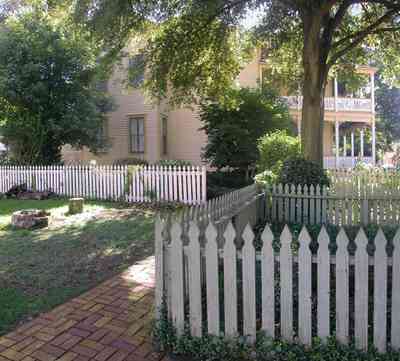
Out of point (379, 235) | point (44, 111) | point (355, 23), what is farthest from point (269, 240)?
point (44, 111)

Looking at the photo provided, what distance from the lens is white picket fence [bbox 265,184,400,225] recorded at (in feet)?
25.1

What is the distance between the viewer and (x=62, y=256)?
5762mm

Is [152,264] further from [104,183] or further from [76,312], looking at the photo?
A: [104,183]

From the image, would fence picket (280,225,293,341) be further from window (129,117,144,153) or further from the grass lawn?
window (129,117,144,153)

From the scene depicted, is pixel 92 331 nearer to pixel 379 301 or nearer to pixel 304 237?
pixel 304 237

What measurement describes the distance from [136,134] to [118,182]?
722cm

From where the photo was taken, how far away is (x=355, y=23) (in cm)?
1273

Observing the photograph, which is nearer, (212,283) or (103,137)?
(212,283)

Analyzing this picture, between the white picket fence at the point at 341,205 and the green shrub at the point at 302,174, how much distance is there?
390mm

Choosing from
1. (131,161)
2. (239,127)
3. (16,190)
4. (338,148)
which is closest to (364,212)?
(239,127)

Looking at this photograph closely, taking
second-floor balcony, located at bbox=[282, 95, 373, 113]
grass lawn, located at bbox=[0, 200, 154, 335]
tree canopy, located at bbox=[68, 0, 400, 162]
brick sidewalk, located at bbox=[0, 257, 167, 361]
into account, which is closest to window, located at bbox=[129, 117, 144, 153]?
tree canopy, located at bbox=[68, 0, 400, 162]

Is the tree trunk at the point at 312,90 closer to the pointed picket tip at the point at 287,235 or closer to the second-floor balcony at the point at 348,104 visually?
the pointed picket tip at the point at 287,235

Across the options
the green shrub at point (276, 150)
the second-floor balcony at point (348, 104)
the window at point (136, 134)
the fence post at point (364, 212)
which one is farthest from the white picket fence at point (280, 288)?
the second-floor balcony at point (348, 104)

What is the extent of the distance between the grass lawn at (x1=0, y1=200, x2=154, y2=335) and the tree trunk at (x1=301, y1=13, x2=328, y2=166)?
4.79m
